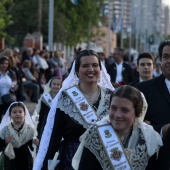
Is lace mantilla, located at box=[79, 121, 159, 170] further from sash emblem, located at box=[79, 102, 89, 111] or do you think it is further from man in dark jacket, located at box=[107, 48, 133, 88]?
man in dark jacket, located at box=[107, 48, 133, 88]

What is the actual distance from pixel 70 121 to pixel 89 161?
1.69m

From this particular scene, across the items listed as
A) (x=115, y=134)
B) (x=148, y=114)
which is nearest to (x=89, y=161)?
(x=115, y=134)

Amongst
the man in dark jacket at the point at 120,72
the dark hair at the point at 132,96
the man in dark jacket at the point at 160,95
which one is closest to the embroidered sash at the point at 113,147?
the dark hair at the point at 132,96

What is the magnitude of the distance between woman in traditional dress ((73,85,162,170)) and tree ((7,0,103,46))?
117 feet

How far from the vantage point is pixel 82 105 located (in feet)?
20.1

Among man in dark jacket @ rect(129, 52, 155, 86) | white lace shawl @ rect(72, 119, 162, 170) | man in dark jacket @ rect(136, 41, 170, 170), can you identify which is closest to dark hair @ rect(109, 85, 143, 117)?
white lace shawl @ rect(72, 119, 162, 170)

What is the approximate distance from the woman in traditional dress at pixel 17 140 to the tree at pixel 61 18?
102ft

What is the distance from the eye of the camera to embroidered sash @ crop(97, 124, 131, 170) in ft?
14.4

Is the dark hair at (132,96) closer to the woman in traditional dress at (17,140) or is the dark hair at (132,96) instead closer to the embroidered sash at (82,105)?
the embroidered sash at (82,105)

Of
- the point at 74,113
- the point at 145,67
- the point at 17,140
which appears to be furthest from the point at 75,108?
the point at 145,67

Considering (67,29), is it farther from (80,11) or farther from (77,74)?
(77,74)

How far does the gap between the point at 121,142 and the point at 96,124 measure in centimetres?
19

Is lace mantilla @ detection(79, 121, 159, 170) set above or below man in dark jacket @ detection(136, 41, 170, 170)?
below

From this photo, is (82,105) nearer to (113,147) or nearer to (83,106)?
(83,106)
